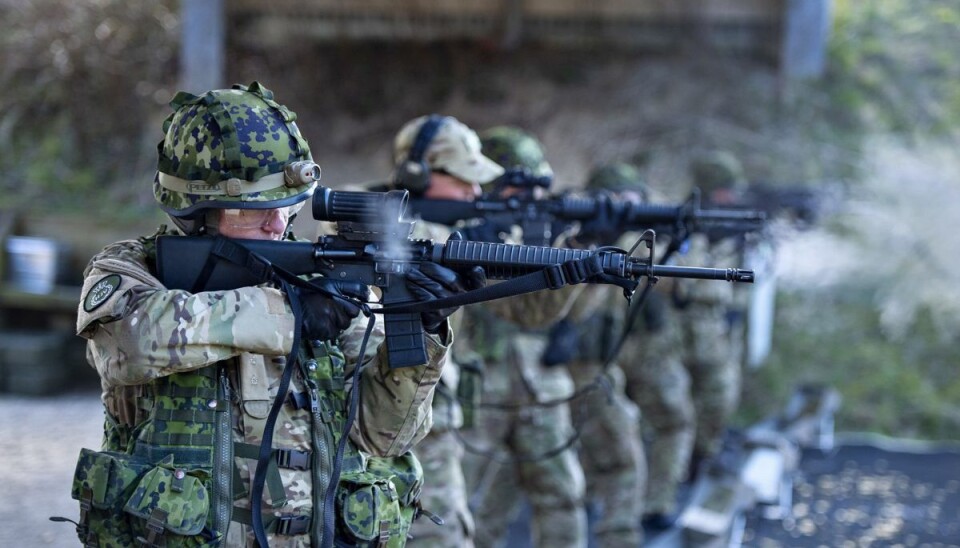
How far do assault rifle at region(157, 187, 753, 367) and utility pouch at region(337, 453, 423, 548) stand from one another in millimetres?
398

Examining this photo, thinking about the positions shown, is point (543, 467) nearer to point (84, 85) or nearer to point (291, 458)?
point (291, 458)

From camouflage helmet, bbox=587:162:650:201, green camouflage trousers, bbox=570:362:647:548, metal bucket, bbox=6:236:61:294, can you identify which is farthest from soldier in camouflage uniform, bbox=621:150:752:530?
metal bucket, bbox=6:236:61:294

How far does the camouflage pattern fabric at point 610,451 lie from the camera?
5973mm

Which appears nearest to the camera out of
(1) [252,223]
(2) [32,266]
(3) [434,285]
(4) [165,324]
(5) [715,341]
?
(4) [165,324]

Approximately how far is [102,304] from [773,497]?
5506 millimetres

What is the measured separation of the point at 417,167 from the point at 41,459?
3486 mm

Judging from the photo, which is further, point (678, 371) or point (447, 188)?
point (678, 371)

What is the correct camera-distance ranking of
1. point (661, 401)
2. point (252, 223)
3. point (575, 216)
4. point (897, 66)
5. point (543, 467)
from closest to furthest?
point (252, 223)
point (575, 216)
point (543, 467)
point (661, 401)
point (897, 66)

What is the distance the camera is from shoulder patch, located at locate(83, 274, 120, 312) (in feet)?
8.42

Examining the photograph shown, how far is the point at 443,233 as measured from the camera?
445cm

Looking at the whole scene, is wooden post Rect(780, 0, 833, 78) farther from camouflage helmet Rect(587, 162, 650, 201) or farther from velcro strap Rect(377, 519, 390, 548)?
velcro strap Rect(377, 519, 390, 548)

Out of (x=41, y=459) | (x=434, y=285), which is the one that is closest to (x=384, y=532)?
(x=434, y=285)

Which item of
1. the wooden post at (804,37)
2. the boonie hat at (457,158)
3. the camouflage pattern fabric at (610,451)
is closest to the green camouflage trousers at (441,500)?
the boonie hat at (457,158)

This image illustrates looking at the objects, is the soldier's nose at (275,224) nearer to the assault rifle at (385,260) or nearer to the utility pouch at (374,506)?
the assault rifle at (385,260)
